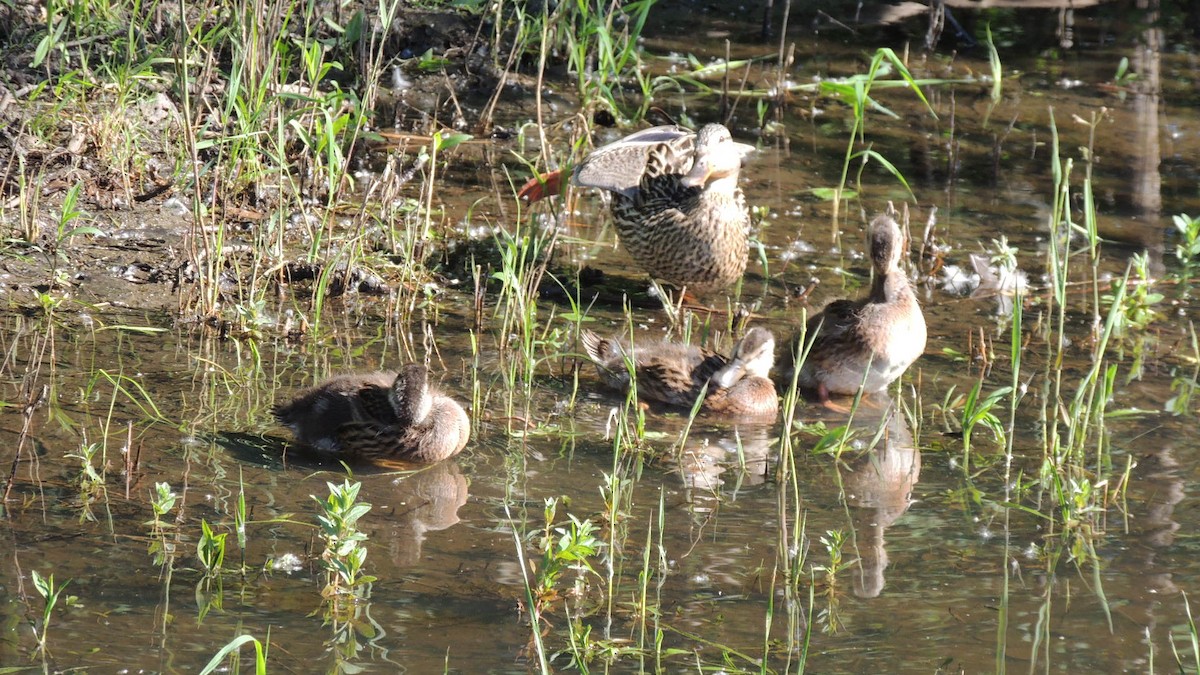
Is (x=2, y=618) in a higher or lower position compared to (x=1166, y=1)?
lower

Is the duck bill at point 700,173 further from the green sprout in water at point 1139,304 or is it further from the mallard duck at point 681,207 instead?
the green sprout in water at point 1139,304

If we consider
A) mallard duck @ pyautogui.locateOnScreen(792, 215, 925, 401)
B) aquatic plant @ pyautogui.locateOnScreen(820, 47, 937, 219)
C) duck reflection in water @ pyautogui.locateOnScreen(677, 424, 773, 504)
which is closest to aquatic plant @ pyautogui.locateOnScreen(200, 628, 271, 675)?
duck reflection in water @ pyautogui.locateOnScreen(677, 424, 773, 504)

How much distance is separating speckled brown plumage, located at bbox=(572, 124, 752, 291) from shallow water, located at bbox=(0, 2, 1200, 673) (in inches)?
10.4

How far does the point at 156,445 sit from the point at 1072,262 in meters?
4.64

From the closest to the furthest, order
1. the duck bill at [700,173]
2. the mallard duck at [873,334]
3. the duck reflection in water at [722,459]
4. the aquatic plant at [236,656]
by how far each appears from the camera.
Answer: the aquatic plant at [236,656], the duck reflection in water at [722,459], the mallard duck at [873,334], the duck bill at [700,173]

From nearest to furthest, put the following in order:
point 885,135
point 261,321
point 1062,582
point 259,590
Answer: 1. point 259,590
2. point 1062,582
3. point 261,321
4. point 885,135

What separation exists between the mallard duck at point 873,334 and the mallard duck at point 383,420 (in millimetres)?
1590

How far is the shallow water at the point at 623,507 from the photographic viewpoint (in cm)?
399

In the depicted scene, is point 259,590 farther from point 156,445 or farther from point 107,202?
point 107,202

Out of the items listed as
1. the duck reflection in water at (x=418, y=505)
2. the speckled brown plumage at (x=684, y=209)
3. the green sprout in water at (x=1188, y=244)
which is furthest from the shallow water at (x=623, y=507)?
the speckled brown plumage at (x=684, y=209)

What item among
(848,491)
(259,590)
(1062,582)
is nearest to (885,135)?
(848,491)

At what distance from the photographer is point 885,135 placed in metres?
9.02

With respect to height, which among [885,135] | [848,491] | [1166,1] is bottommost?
[848,491]

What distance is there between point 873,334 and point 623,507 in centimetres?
155
